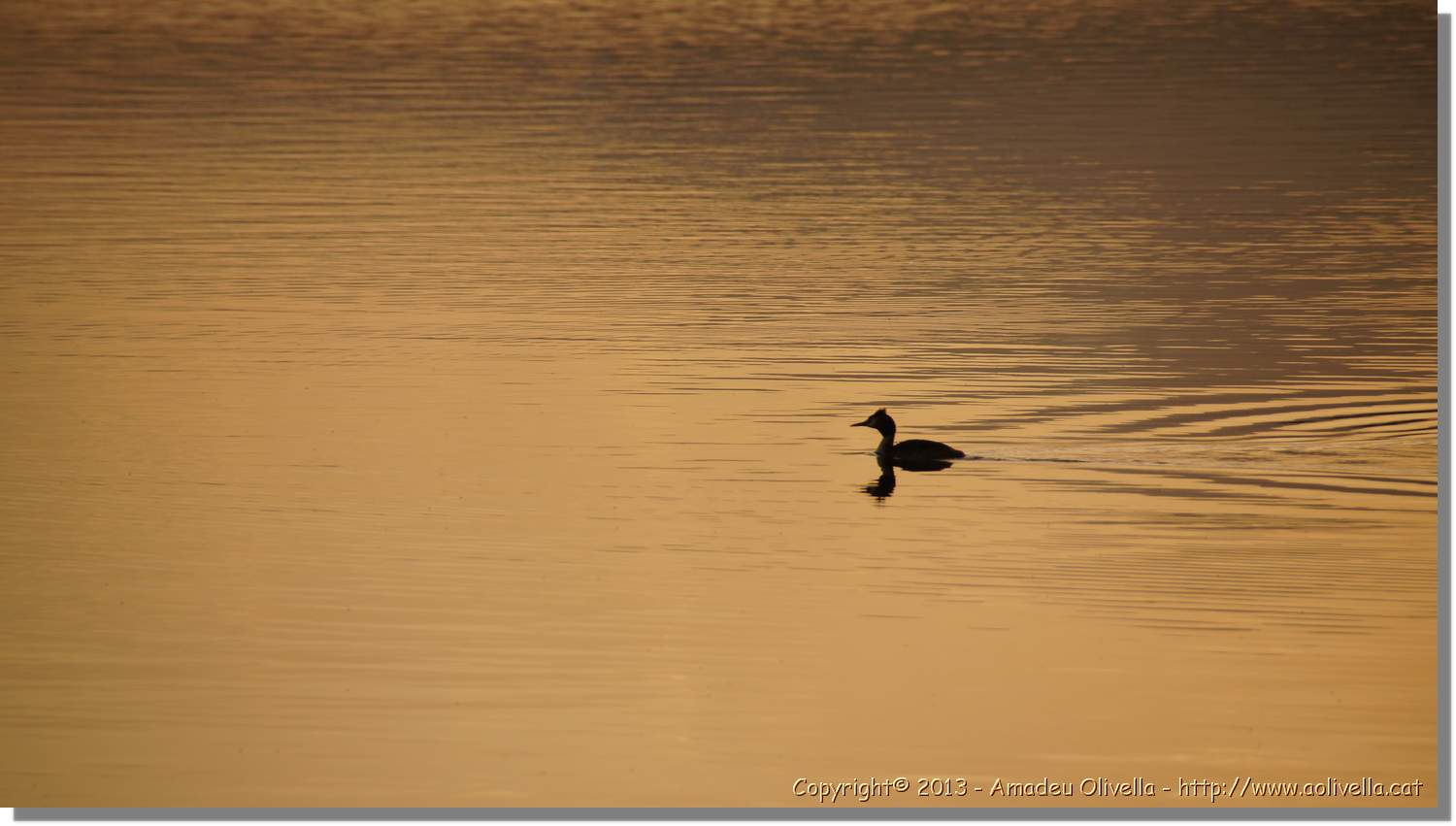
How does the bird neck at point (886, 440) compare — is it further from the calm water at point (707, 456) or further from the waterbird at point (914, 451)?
the calm water at point (707, 456)

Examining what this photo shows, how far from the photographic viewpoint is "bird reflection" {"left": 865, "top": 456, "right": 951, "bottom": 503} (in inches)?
579

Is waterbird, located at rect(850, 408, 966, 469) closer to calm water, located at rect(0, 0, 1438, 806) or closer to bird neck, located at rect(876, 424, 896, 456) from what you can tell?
bird neck, located at rect(876, 424, 896, 456)

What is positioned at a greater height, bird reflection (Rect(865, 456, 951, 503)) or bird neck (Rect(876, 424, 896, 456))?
bird neck (Rect(876, 424, 896, 456))

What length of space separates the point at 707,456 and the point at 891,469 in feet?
3.57

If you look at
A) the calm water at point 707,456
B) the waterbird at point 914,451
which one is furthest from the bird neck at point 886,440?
the calm water at point 707,456

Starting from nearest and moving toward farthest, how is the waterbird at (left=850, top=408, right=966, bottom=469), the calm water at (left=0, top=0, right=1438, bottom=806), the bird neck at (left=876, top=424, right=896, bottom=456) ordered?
the calm water at (left=0, top=0, right=1438, bottom=806) < the waterbird at (left=850, top=408, right=966, bottom=469) < the bird neck at (left=876, top=424, right=896, bottom=456)

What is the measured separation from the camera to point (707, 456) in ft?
49.9

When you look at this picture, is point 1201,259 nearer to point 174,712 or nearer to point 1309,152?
point 1309,152

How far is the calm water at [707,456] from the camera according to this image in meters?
10.4

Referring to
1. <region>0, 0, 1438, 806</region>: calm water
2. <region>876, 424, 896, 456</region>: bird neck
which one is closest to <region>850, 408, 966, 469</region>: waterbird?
<region>876, 424, 896, 456</region>: bird neck

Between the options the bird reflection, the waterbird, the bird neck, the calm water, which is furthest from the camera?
the bird neck

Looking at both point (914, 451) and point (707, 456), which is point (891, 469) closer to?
point (914, 451)

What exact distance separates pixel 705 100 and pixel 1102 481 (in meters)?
22.6

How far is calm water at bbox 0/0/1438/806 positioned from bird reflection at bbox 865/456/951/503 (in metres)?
0.08
